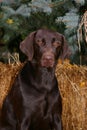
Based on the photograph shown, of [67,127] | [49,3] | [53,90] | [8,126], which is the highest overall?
[49,3]

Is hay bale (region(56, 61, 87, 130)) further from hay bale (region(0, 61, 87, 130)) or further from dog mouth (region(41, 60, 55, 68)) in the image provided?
dog mouth (region(41, 60, 55, 68))

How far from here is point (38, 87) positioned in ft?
15.7

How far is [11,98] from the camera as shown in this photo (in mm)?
4949

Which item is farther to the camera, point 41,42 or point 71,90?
point 71,90

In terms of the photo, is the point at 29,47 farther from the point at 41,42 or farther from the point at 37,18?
the point at 37,18

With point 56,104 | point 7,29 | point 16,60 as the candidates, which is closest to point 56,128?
point 56,104

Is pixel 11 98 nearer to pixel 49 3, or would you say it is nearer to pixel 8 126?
pixel 8 126

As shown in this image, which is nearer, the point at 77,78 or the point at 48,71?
the point at 48,71

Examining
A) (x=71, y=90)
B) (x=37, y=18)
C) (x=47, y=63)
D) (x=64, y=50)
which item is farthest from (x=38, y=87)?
(x=37, y=18)

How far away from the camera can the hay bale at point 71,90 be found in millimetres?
5527

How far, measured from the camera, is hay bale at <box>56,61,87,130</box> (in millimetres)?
5523

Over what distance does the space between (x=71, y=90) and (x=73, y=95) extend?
58 millimetres

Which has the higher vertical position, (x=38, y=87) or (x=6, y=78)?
(x=38, y=87)

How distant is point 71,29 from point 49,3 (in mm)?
493
